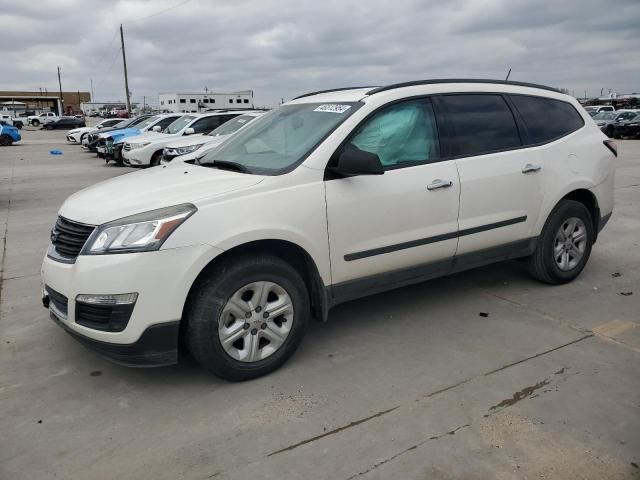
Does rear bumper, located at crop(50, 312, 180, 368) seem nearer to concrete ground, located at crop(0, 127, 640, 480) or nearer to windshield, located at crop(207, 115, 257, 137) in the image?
concrete ground, located at crop(0, 127, 640, 480)

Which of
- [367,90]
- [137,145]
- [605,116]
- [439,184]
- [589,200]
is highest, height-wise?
[605,116]

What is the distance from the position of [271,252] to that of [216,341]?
665 millimetres

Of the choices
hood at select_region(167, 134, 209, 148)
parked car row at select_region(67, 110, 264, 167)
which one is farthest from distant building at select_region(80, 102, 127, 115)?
hood at select_region(167, 134, 209, 148)

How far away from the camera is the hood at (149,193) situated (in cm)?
324

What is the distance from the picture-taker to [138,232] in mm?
3064

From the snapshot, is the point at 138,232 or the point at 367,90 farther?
the point at 367,90

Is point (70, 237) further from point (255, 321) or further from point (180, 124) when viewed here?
point (180, 124)

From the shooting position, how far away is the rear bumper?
3.08 metres

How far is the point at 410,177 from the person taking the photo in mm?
3867

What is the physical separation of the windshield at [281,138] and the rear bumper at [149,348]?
3.93 ft

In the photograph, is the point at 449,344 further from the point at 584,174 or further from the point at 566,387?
the point at 584,174

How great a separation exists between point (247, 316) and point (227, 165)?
121 cm

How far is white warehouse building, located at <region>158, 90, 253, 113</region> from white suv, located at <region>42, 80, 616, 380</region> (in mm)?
49733

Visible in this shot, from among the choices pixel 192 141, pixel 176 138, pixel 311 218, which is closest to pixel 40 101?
pixel 176 138
